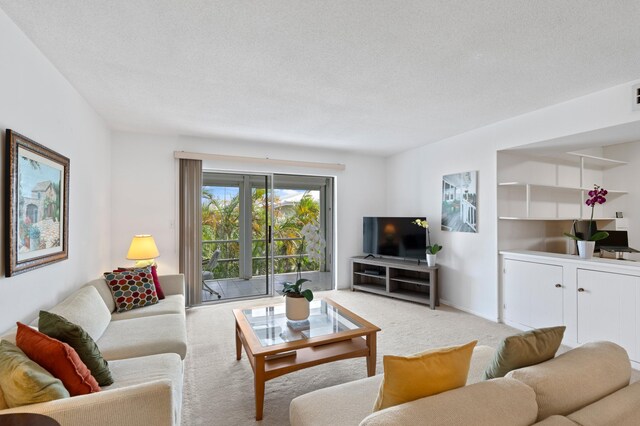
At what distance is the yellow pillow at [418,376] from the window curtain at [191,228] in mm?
3828

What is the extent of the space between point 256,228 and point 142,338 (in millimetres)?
2847

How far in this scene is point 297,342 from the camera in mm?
2172

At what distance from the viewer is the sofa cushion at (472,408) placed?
0.91 meters

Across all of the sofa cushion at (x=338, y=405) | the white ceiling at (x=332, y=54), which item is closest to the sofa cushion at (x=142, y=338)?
the sofa cushion at (x=338, y=405)

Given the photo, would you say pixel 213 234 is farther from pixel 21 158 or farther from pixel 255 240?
pixel 21 158

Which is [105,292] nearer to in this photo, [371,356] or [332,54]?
[371,356]

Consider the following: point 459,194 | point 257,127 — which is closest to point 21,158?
point 257,127

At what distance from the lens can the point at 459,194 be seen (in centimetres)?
427

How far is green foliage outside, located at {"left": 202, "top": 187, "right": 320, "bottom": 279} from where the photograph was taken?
4.72 m

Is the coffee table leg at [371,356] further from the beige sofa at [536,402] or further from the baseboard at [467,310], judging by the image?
the baseboard at [467,310]

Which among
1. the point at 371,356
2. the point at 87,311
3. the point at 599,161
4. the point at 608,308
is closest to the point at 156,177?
the point at 87,311

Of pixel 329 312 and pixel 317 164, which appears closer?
pixel 329 312

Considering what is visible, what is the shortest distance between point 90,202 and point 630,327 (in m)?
5.27

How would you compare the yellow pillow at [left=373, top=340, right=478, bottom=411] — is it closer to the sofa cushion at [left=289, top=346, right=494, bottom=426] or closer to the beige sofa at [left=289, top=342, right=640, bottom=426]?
the beige sofa at [left=289, top=342, right=640, bottom=426]
